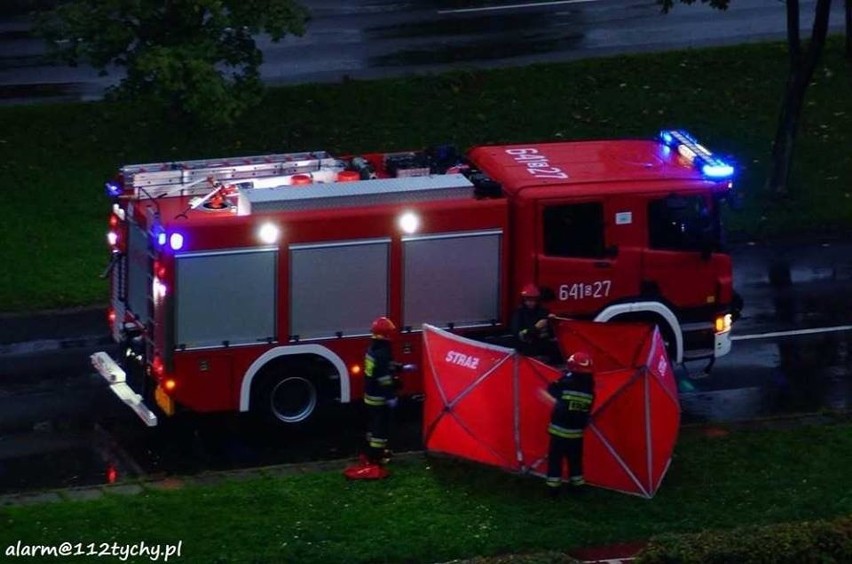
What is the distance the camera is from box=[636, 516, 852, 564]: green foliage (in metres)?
11.7

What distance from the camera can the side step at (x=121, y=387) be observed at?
15352mm

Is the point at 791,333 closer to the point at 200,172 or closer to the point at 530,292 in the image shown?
the point at 530,292

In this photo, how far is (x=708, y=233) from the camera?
656 inches

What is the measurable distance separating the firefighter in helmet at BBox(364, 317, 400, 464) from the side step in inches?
85.8

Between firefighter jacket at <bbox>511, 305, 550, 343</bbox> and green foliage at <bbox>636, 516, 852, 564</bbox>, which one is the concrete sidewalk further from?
green foliage at <bbox>636, 516, 852, 564</bbox>

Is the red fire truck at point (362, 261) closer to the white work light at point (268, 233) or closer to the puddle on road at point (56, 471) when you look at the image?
the white work light at point (268, 233)

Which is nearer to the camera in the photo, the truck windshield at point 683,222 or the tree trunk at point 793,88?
the truck windshield at point 683,222

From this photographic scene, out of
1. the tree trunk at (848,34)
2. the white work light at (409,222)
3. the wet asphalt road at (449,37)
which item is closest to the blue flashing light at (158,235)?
the white work light at (409,222)

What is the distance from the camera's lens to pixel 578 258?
53.3 ft

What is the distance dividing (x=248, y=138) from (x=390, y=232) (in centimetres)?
1000

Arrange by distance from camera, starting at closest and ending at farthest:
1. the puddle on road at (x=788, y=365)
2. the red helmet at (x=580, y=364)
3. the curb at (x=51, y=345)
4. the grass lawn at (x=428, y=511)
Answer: the grass lawn at (x=428, y=511)
the red helmet at (x=580, y=364)
the puddle on road at (x=788, y=365)
the curb at (x=51, y=345)

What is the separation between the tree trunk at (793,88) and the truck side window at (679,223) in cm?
806

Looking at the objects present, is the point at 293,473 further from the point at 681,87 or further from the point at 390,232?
the point at 681,87

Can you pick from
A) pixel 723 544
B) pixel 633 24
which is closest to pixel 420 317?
pixel 723 544
